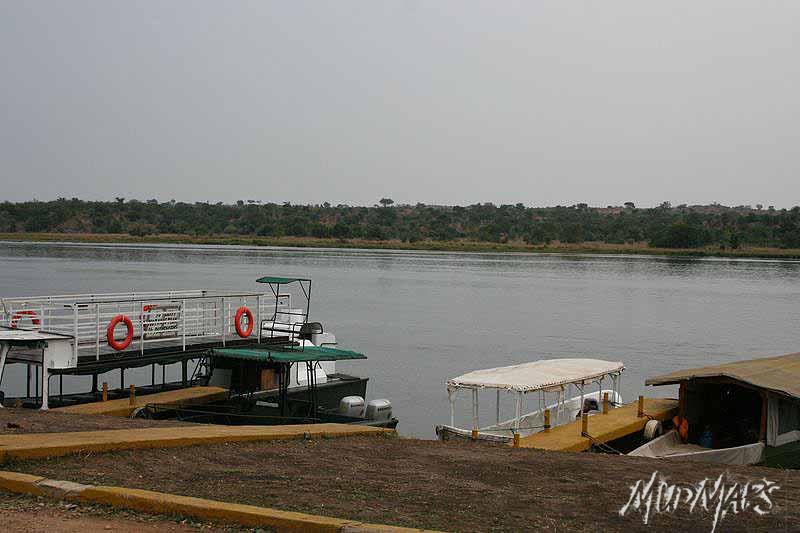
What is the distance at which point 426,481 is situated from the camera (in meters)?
9.08

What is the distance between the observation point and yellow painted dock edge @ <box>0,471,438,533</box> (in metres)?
7.15

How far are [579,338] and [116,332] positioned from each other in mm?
27941

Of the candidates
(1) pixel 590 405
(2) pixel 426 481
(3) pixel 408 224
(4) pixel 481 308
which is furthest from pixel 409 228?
(2) pixel 426 481

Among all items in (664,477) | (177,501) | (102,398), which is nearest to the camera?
(177,501)

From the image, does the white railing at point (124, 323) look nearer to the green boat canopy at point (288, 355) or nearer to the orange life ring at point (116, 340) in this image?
the orange life ring at point (116, 340)

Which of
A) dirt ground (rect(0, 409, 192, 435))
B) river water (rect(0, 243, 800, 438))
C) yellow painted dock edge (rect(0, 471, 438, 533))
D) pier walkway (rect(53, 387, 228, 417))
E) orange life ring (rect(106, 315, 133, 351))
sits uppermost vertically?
orange life ring (rect(106, 315, 133, 351))

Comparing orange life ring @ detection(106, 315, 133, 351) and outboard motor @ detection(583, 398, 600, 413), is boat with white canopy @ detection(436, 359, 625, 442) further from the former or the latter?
orange life ring @ detection(106, 315, 133, 351)

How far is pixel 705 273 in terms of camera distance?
9519 centimetres

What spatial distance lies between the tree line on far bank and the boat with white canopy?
10465 cm

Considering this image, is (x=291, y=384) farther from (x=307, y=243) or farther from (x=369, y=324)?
(x=307, y=243)

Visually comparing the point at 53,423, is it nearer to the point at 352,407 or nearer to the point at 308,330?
the point at 352,407

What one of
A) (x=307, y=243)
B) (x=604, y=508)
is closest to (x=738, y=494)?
(x=604, y=508)

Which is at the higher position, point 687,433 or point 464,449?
point 464,449

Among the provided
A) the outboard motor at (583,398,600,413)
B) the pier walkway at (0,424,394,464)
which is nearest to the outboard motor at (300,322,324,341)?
the outboard motor at (583,398,600,413)
